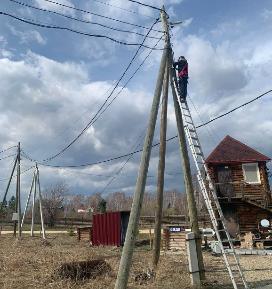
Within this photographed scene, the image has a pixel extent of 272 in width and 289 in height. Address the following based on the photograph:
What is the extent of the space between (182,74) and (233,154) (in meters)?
20.2

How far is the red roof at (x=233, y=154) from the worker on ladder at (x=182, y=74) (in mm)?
18971

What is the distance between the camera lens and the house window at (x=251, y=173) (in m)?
31.2

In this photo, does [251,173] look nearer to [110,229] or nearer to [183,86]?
[110,229]

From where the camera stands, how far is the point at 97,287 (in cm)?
1061

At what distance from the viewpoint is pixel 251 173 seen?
103ft

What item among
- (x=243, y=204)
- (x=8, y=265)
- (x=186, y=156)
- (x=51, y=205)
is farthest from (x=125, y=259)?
(x=51, y=205)

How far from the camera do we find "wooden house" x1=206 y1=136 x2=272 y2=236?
3030 centimetres

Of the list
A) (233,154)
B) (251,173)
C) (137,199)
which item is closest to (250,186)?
(251,173)

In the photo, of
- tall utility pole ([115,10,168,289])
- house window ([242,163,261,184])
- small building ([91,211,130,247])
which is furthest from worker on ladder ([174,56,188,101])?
house window ([242,163,261,184])

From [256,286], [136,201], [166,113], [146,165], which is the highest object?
[166,113]

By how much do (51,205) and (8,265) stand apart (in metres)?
49.7

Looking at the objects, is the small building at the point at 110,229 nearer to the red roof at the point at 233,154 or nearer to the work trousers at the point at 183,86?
the red roof at the point at 233,154

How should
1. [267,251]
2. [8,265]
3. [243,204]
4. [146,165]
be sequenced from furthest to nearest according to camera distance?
[243,204] → [267,251] → [8,265] → [146,165]

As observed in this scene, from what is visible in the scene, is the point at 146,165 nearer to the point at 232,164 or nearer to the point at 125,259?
the point at 125,259
